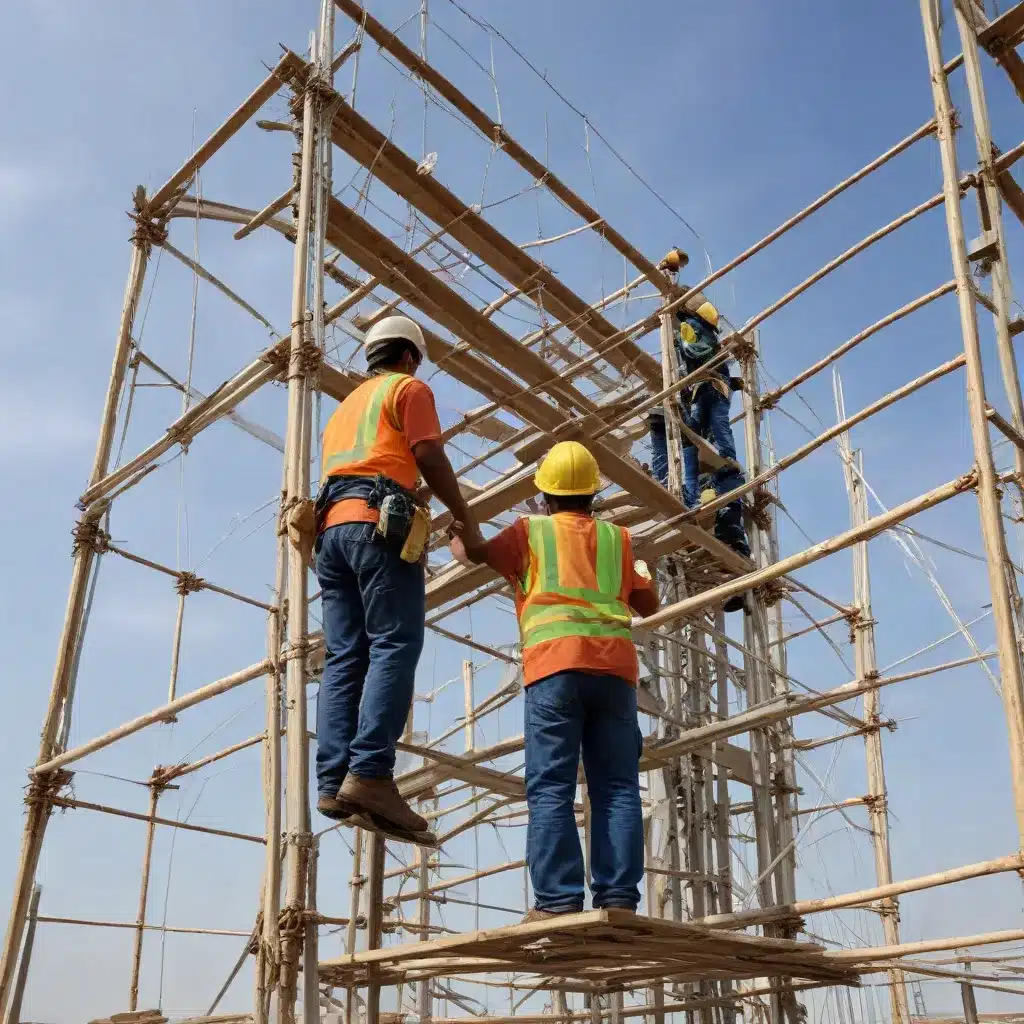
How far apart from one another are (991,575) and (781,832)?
4.96m

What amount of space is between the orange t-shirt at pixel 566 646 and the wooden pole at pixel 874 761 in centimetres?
687

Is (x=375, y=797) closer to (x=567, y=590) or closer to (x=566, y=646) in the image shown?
(x=566, y=646)

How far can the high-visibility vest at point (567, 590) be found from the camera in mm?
5668

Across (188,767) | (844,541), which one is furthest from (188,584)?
(844,541)

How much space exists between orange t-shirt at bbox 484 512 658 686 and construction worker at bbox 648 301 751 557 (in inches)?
180

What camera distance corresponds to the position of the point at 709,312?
39.2 feet

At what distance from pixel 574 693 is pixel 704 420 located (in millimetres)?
6144

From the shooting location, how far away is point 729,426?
11.1 meters

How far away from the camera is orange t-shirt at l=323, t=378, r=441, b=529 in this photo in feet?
18.4

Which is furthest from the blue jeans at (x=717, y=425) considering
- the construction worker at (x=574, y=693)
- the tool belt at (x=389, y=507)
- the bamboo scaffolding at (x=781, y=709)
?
the tool belt at (x=389, y=507)

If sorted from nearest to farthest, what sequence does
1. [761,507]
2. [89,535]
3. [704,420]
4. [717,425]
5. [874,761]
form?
1. [89,535]
2. [761,507]
3. [717,425]
4. [704,420]
5. [874,761]

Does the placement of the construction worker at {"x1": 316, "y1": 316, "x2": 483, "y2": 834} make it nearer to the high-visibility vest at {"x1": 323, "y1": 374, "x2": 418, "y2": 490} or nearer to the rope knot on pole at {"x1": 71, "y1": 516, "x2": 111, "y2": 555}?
the high-visibility vest at {"x1": 323, "y1": 374, "x2": 418, "y2": 490}

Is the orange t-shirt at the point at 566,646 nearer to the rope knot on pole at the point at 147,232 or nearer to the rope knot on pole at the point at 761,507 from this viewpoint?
the rope knot on pole at the point at 761,507

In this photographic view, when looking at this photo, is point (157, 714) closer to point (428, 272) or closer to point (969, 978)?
point (428, 272)
